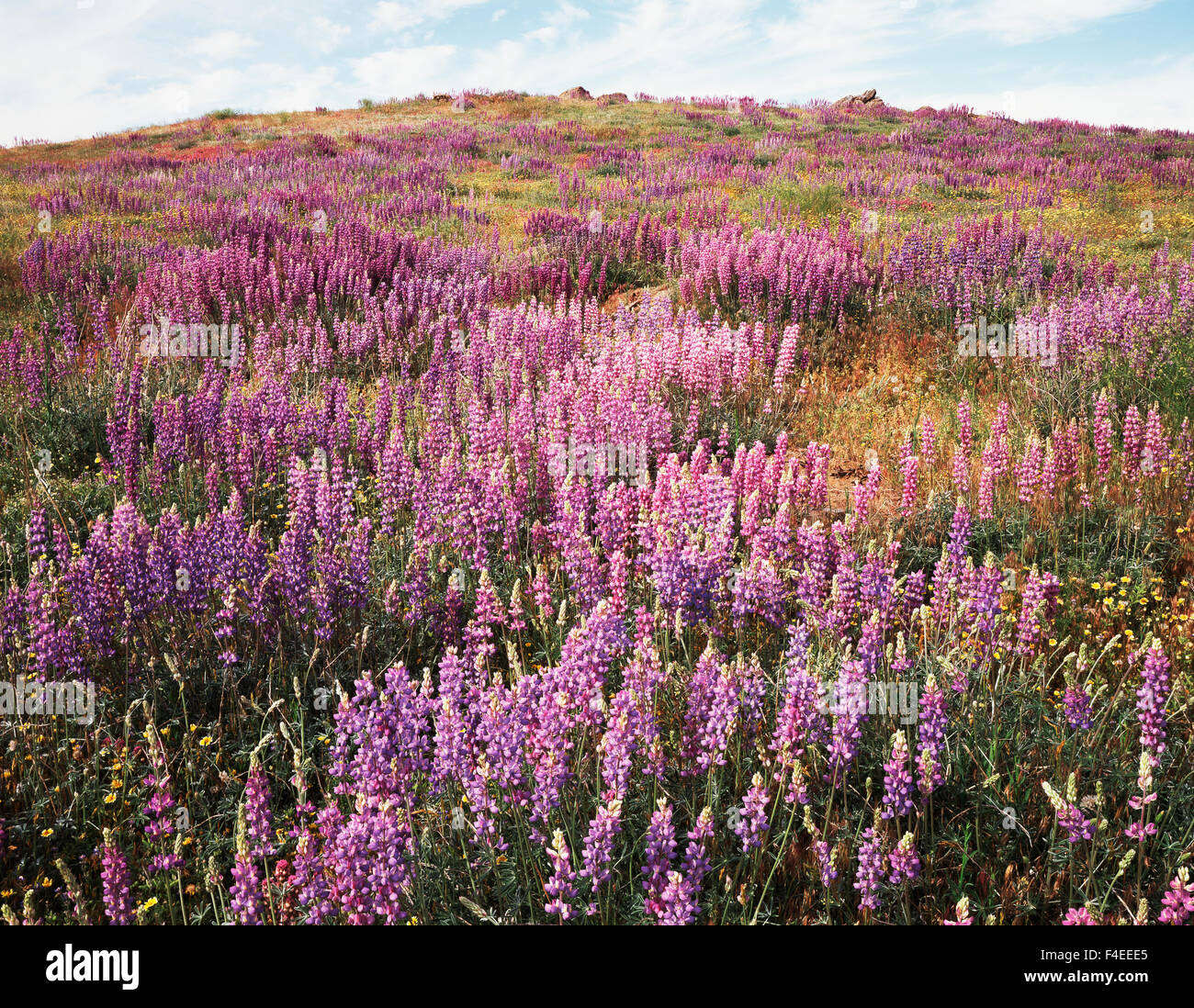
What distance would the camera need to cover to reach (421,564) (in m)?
3.99

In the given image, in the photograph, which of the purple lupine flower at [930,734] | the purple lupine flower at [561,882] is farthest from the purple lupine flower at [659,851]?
the purple lupine flower at [930,734]

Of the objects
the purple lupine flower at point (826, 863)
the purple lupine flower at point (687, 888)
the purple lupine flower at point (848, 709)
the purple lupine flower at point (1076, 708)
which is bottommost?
the purple lupine flower at point (826, 863)

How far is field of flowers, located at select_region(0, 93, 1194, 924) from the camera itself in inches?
95.6

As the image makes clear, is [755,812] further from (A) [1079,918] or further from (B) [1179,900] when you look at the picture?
Answer: (B) [1179,900]

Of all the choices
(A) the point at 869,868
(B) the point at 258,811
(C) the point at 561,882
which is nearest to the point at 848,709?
(A) the point at 869,868

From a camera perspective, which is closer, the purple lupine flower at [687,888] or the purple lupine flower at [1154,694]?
the purple lupine flower at [687,888]

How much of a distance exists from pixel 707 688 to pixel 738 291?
23.3 feet

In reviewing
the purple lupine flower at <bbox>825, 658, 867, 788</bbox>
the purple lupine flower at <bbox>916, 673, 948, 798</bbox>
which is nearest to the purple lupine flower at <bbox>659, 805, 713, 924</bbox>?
the purple lupine flower at <bbox>825, 658, 867, 788</bbox>

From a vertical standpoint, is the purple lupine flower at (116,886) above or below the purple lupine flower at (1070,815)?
below

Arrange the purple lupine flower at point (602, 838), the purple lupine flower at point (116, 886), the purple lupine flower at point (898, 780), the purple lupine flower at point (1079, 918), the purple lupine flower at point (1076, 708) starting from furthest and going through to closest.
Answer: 1. the purple lupine flower at point (1076, 708)
2. the purple lupine flower at point (898, 780)
3. the purple lupine flower at point (116, 886)
4. the purple lupine flower at point (602, 838)
5. the purple lupine flower at point (1079, 918)

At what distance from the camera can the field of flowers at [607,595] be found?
2428mm

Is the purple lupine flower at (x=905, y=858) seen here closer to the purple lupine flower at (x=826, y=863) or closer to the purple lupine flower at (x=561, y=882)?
the purple lupine flower at (x=826, y=863)

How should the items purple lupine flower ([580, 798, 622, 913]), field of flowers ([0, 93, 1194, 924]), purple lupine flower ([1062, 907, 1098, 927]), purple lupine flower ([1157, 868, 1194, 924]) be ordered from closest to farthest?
purple lupine flower ([1157, 868, 1194, 924]) → purple lupine flower ([1062, 907, 1098, 927]) → purple lupine flower ([580, 798, 622, 913]) → field of flowers ([0, 93, 1194, 924])

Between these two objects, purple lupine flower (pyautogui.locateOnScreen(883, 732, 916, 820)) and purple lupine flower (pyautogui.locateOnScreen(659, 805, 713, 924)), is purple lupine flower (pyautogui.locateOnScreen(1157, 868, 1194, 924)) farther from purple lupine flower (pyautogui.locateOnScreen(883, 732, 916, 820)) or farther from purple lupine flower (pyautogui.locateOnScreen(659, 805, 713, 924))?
purple lupine flower (pyautogui.locateOnScreen(659, 805, 713, 924))
